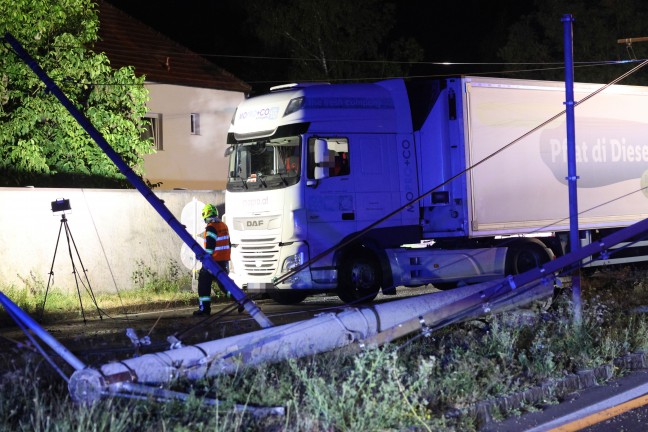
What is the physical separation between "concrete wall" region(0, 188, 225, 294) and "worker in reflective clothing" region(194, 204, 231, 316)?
3.62 m

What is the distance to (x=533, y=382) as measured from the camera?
8.43 meters

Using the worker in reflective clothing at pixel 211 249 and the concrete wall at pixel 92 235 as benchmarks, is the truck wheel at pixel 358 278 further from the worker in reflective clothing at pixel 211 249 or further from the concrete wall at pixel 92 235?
the concrete wall at pixel 92 235

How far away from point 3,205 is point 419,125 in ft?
24.0

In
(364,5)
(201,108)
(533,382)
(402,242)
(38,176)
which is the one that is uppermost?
(364,5)

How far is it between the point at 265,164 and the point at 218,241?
4.94 ft

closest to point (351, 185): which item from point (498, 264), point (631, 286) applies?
point (498, 264)

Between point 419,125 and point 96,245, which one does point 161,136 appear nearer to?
point 96,245

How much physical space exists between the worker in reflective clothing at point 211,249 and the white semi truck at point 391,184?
2.25ft

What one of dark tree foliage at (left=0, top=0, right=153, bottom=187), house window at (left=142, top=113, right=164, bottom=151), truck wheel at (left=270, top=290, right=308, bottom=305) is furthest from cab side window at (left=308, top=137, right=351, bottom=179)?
house window at (left=142, top=113, right=164, bottom=151)

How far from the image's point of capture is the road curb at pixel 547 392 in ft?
24.9

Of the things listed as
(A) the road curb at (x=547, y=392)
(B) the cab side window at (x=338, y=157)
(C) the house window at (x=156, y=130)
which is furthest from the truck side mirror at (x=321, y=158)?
(C) the house window at (x=156, y=130)

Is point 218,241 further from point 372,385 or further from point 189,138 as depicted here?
point 189,138

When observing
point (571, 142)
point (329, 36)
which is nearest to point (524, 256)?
point (571, 142)

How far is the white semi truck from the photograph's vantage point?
15.4 meters
